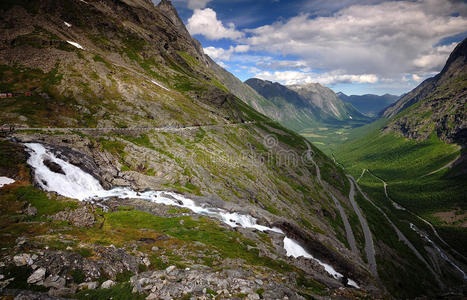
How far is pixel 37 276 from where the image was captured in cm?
2139

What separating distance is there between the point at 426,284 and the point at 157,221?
143172 mm

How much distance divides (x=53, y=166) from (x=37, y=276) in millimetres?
39582

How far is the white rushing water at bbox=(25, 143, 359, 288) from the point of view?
49188 millimetres

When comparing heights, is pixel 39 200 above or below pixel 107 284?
above

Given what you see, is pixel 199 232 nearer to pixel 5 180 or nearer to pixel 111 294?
pixel 111 294

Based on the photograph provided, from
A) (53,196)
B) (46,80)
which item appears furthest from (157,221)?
(46,80)

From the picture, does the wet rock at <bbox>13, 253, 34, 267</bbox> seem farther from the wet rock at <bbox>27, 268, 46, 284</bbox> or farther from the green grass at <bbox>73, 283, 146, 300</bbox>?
the green grass at <bbox>73, 283, 146, 300</bbox>

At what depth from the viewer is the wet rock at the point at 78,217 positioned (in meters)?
39.2

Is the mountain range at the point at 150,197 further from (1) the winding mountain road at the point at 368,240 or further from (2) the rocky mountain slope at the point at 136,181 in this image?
(1) the winding mountain road at the point at 368,240

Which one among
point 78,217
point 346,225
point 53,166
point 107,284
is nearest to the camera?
point 107,284

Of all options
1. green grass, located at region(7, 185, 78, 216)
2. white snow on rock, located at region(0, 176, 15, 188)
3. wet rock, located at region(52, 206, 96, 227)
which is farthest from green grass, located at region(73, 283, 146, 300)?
white snow on rock, located at region(0, 176, 15, 188)

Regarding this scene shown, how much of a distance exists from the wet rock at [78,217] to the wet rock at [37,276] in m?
19.2

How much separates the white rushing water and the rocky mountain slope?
750 mm

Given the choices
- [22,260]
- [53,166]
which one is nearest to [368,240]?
[22,260]
